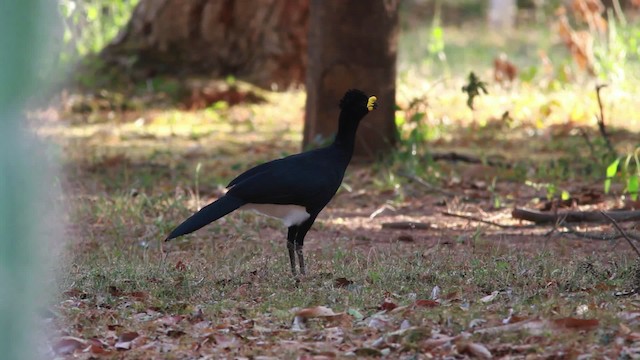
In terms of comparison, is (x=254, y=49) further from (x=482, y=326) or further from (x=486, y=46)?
(x=482, y=326)

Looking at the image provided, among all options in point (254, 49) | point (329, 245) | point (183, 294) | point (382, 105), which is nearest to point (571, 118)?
point (382, 105)

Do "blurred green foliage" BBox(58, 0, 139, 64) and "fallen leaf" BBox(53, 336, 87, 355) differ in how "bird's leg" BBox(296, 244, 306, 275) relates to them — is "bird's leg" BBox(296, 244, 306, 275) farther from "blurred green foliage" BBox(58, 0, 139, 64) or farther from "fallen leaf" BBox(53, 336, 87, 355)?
"blurred green foliage" BBox(58, 0, 139, 64)

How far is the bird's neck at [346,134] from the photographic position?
6.33 m

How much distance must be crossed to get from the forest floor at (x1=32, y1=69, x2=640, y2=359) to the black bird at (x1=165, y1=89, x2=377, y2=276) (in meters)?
0.28

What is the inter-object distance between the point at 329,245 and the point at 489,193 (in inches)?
85.2

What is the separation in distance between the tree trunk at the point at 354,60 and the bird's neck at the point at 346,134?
327cm

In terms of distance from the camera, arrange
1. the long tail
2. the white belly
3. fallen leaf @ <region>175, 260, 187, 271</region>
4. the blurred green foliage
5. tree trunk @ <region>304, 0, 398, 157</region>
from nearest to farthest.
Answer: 1. the long tail
2. fallen leaf @ <region>175, 260, 187, 271</region>
3. the white belly
4. tree trunk @ <region>304, 0, 398, 157</region>
5. the blurred green foliage

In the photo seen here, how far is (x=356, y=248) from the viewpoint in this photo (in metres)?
7.07

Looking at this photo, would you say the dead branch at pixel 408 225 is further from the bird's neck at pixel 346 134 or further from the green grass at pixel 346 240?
the bird's neck at pixel 346 134

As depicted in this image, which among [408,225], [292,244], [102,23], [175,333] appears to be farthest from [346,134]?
[102,23]

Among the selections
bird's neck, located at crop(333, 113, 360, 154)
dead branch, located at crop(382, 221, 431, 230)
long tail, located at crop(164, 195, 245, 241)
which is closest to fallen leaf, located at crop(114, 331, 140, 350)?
long tail, located at crop(164, 195, 245, 241)

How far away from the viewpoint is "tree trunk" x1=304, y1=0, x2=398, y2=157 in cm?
969

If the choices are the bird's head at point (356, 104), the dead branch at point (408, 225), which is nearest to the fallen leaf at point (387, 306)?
the bird's head at point (356, 104)

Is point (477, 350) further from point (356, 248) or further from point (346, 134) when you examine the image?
point (356, 248)
